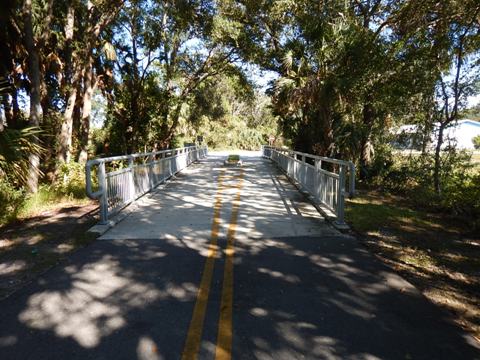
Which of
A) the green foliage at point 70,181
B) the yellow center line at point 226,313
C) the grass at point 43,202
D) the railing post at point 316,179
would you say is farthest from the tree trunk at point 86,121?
the yellow center line at point 226,313

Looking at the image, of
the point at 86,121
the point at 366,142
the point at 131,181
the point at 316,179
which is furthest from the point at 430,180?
the point at 86,121

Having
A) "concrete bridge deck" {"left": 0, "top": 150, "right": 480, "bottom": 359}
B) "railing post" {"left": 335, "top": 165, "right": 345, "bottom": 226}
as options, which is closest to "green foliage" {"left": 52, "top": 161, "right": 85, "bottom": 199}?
"concrete bridge deck" {"left": 0, "top": 150, "right": 480, "bottom": 359}

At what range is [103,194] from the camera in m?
7.42

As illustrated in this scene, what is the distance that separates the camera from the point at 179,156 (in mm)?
18297

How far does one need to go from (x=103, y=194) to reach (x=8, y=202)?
2.67 m

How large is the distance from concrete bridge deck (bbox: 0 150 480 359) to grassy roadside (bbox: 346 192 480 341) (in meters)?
0.30

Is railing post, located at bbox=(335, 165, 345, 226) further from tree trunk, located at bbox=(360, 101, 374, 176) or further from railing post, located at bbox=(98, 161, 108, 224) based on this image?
tree trunk, located at bbox=(360, 101, 374, 176)

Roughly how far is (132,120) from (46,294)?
17754mm

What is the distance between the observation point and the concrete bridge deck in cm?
330

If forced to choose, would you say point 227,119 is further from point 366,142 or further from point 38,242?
point 38,242

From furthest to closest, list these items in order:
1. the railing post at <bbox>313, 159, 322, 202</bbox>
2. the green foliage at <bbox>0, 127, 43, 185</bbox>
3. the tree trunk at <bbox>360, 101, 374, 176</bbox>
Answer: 1. the tree trunk at <bbox>360, 101, 374, 176</bbox>
2. the railing post at <bbox>313, 159, 322, 202</bbox>
3. the green foliage at <bbox>0, 127, 43, 185</bbox>

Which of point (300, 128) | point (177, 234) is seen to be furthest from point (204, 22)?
point (177, 234)

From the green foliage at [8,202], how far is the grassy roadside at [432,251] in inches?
294

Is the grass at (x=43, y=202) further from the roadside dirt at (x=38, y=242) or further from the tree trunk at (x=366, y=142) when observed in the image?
the tree trunk at (x=366, y=142)
